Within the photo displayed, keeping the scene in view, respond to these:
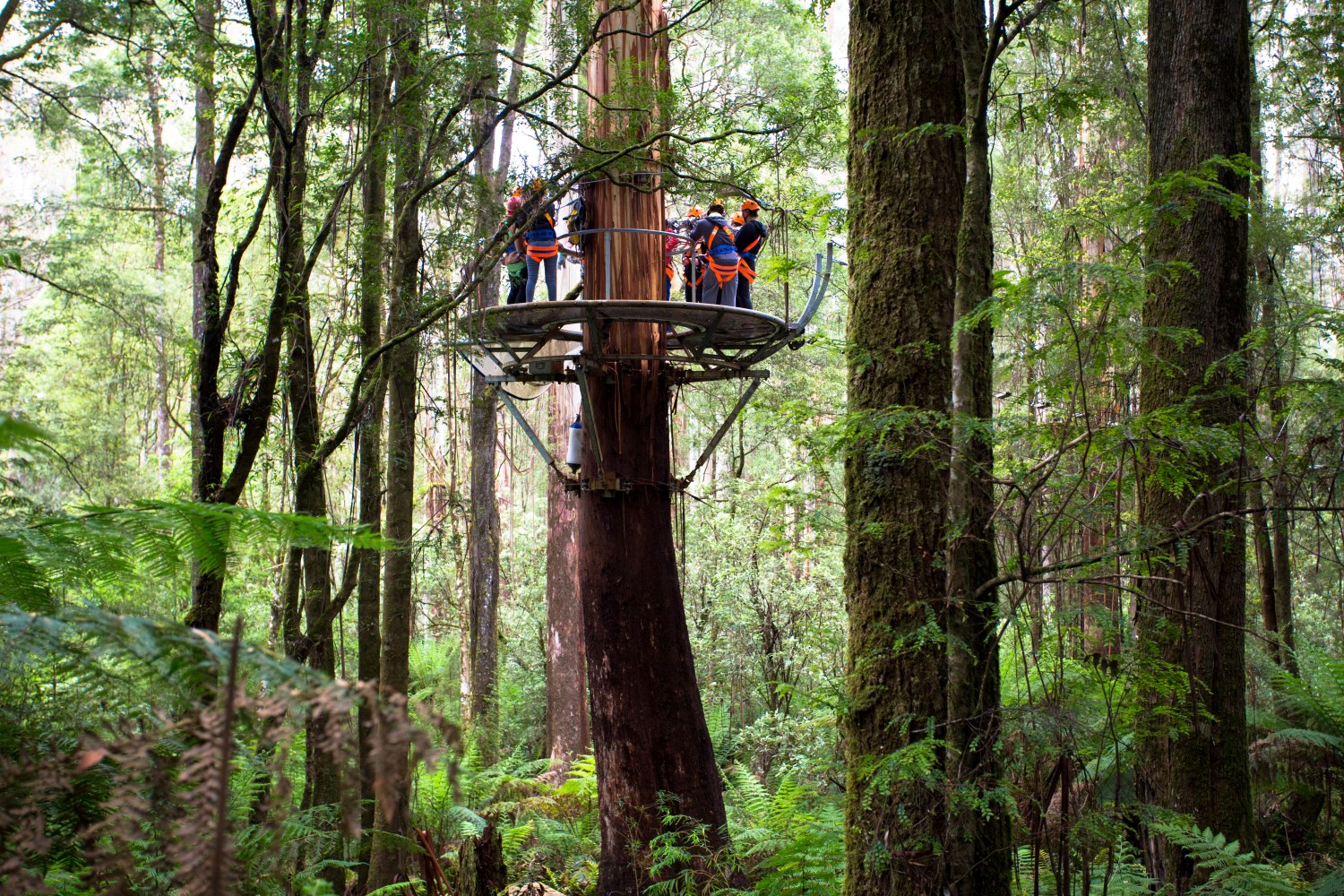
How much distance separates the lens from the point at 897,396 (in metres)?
3.84

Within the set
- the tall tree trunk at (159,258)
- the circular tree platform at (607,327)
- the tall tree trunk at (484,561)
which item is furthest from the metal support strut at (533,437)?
the tall tree trunk at (159,258)

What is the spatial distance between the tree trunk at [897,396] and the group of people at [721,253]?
9.49ft

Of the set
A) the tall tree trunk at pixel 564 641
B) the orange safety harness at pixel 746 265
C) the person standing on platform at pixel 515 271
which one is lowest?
the tall tree trunk at pixel 564 641

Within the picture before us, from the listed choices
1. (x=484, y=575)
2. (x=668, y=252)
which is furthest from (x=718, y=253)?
(x=484, y=575)

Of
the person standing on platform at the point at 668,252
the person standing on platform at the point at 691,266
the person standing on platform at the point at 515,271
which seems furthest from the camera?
the person standing on platform at the point at 668,252

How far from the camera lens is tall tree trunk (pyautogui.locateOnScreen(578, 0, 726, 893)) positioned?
6.75 metres

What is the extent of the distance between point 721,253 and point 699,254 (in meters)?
0.21

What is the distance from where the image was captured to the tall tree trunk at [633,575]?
675cm

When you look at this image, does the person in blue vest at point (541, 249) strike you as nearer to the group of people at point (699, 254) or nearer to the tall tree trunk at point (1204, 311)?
the group of people at point (699, 254)

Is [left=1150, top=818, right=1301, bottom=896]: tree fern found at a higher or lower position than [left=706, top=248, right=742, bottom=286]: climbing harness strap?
lower

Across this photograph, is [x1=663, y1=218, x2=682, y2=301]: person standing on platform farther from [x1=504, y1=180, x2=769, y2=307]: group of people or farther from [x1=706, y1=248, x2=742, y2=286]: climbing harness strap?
[x1=706, y1=248, x2=742, y2=286]: climbing harness strap

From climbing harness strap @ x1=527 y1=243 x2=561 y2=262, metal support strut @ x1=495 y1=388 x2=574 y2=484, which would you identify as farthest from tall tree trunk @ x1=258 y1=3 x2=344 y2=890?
climbing harness strap @ x1=527 y1=243 x2=561 y2=262

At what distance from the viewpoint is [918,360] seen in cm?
383

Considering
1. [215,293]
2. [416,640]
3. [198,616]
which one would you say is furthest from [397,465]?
[416,640]
